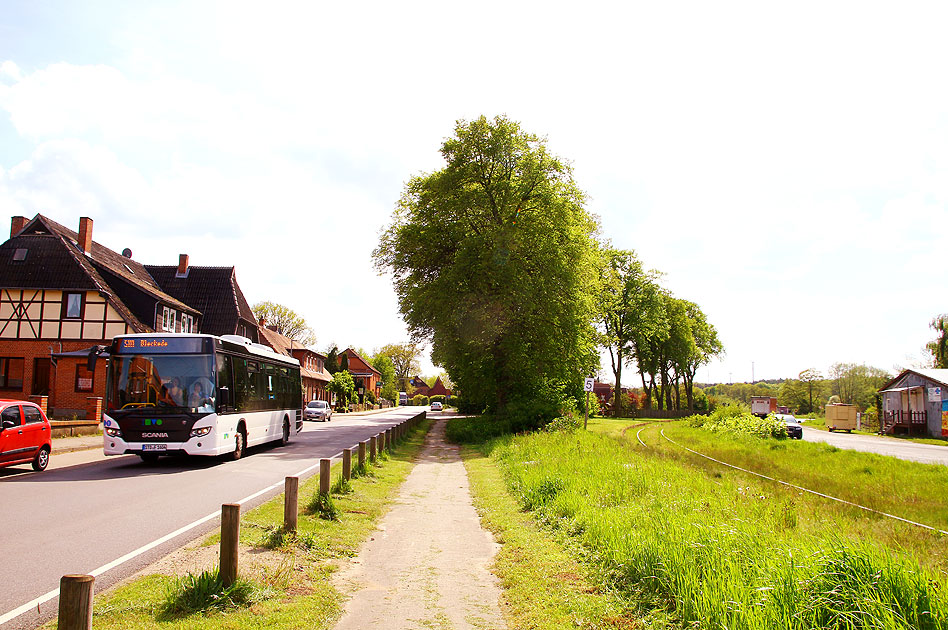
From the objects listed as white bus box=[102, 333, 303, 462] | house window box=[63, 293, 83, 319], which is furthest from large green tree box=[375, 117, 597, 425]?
house window box=[63, 293, 83, 319]

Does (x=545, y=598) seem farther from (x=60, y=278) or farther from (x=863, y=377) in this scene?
(x=863, y=377)

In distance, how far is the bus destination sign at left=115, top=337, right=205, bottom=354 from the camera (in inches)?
601

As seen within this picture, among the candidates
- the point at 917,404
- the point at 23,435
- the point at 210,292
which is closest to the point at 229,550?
the point at 23,435

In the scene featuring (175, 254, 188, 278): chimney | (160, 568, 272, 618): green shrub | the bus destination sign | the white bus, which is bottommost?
(160, 568, 272, 618): green shrub

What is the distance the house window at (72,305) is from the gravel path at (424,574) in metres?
31.9

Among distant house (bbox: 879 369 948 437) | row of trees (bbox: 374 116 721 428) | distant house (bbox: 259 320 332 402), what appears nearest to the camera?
row of trees (bbox: 374 116 721 428)

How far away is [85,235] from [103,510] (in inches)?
1430

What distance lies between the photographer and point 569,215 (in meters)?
31.6

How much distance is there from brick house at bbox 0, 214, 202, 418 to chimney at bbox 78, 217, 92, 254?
6.72ft

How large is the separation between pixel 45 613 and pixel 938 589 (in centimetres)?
674

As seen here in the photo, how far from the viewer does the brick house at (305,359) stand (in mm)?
62491

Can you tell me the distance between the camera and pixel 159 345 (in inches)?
Result: 605

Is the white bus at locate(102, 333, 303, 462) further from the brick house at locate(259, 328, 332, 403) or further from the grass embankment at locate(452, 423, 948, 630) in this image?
the brick house at locate(259, 328, 332, 403)

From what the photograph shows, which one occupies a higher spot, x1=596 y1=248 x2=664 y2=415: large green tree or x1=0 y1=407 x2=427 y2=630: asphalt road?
x1=596 y1=248 x2=664 y2=415: large green tree
